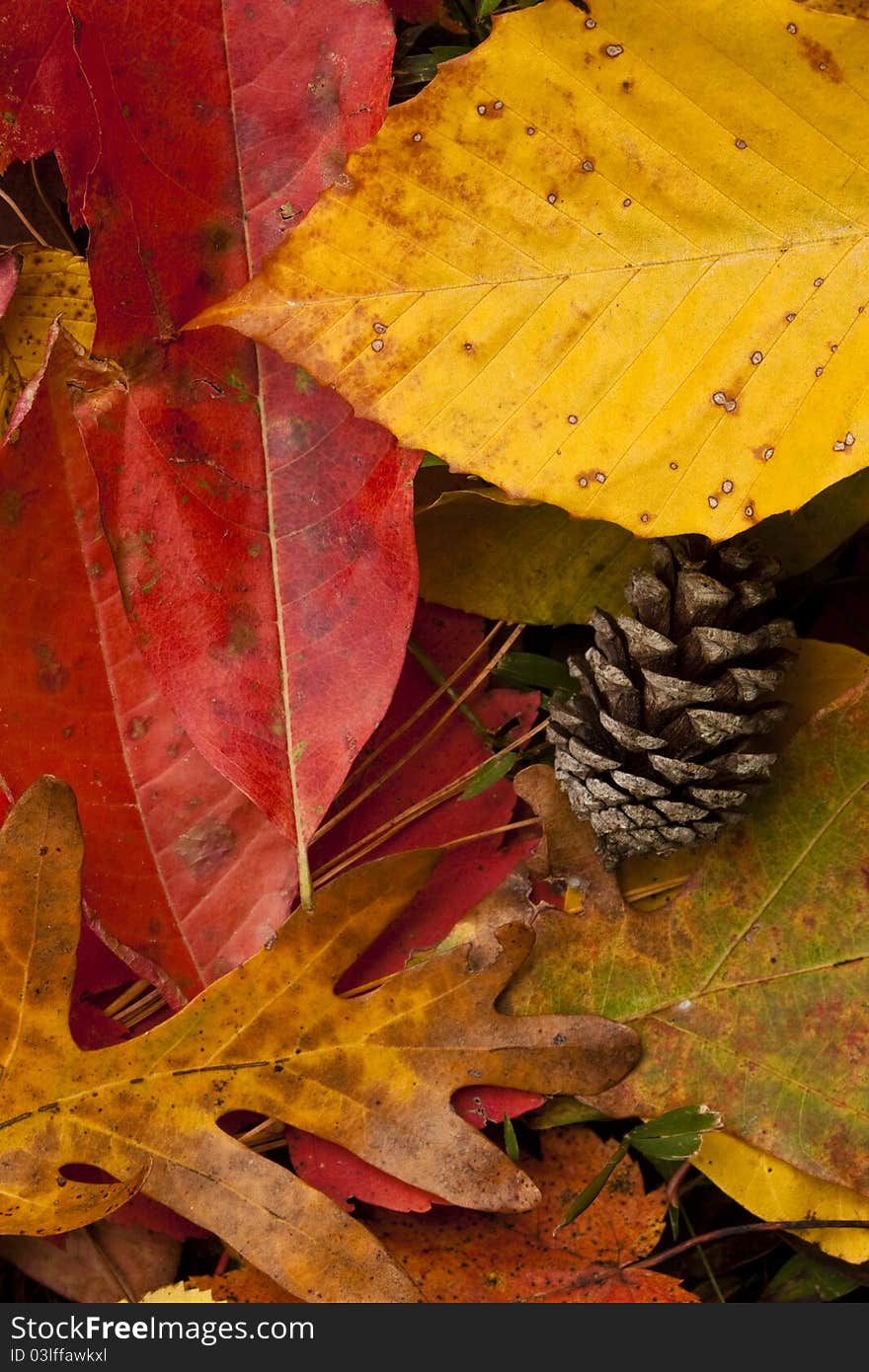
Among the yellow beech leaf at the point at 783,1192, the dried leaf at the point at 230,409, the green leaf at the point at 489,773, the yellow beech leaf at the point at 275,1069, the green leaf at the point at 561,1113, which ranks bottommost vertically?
the yellow beech leaf at the point at 783,1192

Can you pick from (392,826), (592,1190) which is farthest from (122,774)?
(592,1190)

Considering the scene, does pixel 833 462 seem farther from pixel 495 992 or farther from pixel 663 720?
pixel 495 992

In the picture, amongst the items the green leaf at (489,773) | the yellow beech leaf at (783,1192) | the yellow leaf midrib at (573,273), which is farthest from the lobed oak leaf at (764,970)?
the yellow leaf midrib at (573,273)

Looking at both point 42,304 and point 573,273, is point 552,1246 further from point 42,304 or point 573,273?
point 42,304

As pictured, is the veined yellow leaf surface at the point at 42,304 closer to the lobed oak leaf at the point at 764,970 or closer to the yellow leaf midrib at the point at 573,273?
the yellow leaf midrib at the point at 573,273

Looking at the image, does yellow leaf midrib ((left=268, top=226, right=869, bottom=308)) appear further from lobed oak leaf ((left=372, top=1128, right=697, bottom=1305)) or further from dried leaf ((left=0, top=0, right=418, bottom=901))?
lobed oak leaf ((left=372, top=1128, right=697, bottom=1305))
